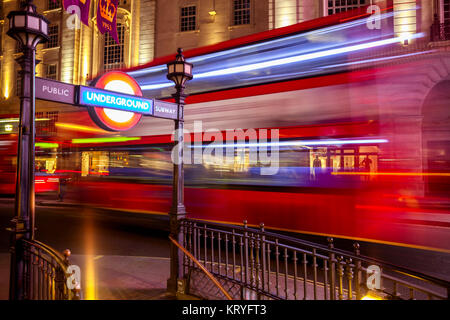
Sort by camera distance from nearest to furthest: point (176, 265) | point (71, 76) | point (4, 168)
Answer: point (176, 265) → point (4, 168) → point (71, 76)

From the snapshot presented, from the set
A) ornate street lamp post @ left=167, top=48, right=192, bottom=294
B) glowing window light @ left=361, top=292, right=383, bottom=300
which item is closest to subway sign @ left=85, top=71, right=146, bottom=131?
ornate street lamp post @ left=167, top=48, right=192, bottom=294

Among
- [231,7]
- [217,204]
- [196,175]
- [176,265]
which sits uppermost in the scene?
[231,7]

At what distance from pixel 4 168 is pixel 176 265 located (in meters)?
17.4

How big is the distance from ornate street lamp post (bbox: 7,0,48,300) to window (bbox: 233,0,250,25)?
2256 cm

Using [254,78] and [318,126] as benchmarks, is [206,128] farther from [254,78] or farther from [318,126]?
[318,126]

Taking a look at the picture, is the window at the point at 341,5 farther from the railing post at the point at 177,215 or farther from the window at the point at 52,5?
the window at the point at 52,5

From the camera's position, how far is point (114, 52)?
1157 inches

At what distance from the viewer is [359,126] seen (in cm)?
616

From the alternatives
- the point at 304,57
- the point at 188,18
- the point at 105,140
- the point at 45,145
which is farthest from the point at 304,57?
the point at 188,18

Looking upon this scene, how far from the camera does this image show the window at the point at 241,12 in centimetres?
2461

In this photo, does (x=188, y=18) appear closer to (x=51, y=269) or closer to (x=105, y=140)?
(x=105, y=140)

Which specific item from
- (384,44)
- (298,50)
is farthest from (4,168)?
(384,44)

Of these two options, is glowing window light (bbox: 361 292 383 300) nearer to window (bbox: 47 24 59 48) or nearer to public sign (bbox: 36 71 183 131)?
public sign (bbox: 36 71 183 131)

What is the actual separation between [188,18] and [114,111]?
23911 mm
